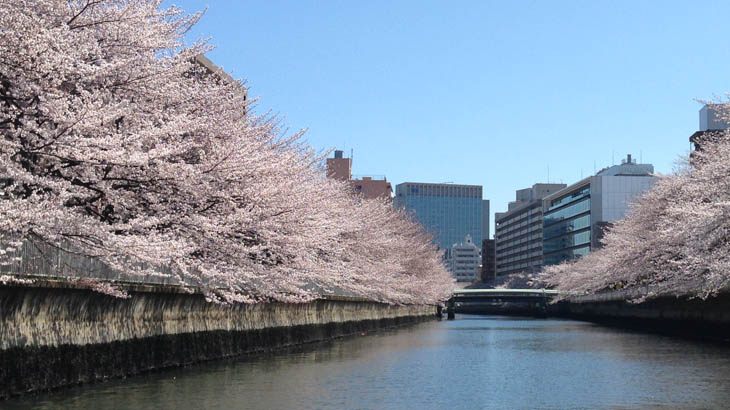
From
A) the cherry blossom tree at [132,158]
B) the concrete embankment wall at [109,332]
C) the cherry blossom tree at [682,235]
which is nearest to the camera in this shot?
the cherry blossom tree at [132,158]

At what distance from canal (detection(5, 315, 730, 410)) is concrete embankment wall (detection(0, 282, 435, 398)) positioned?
671 mm

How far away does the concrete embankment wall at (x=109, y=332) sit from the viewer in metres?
21.4

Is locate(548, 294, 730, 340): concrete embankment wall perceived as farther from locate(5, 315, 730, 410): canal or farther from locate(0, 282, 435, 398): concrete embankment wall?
locate(0, 282, 435, 398): concrete embankment wall

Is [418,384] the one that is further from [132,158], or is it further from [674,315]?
[674,315]

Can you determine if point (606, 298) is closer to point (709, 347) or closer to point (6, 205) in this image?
point (709, 347)

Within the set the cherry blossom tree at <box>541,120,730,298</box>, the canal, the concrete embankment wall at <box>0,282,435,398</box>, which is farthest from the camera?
the cherry blossom tree at <box>541,120,730,298</box>

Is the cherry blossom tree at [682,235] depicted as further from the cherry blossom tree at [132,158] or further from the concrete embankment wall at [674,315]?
the cherry blossom tree at [132,158]

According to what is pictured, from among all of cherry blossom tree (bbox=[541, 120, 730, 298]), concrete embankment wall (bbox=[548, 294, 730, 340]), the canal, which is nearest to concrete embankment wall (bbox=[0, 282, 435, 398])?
the canal

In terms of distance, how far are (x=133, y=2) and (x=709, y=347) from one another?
37.4m

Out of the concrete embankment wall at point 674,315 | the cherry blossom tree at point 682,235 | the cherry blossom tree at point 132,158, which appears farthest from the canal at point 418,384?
the concrete embankment wall at point 674,315

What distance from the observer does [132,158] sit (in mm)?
19797

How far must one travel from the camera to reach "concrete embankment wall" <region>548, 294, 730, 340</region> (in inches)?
2385

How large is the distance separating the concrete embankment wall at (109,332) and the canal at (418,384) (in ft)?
2.20

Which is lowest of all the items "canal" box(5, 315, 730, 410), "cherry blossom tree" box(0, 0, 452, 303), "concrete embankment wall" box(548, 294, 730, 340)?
"canal" box(5, 315, 730, 410)
